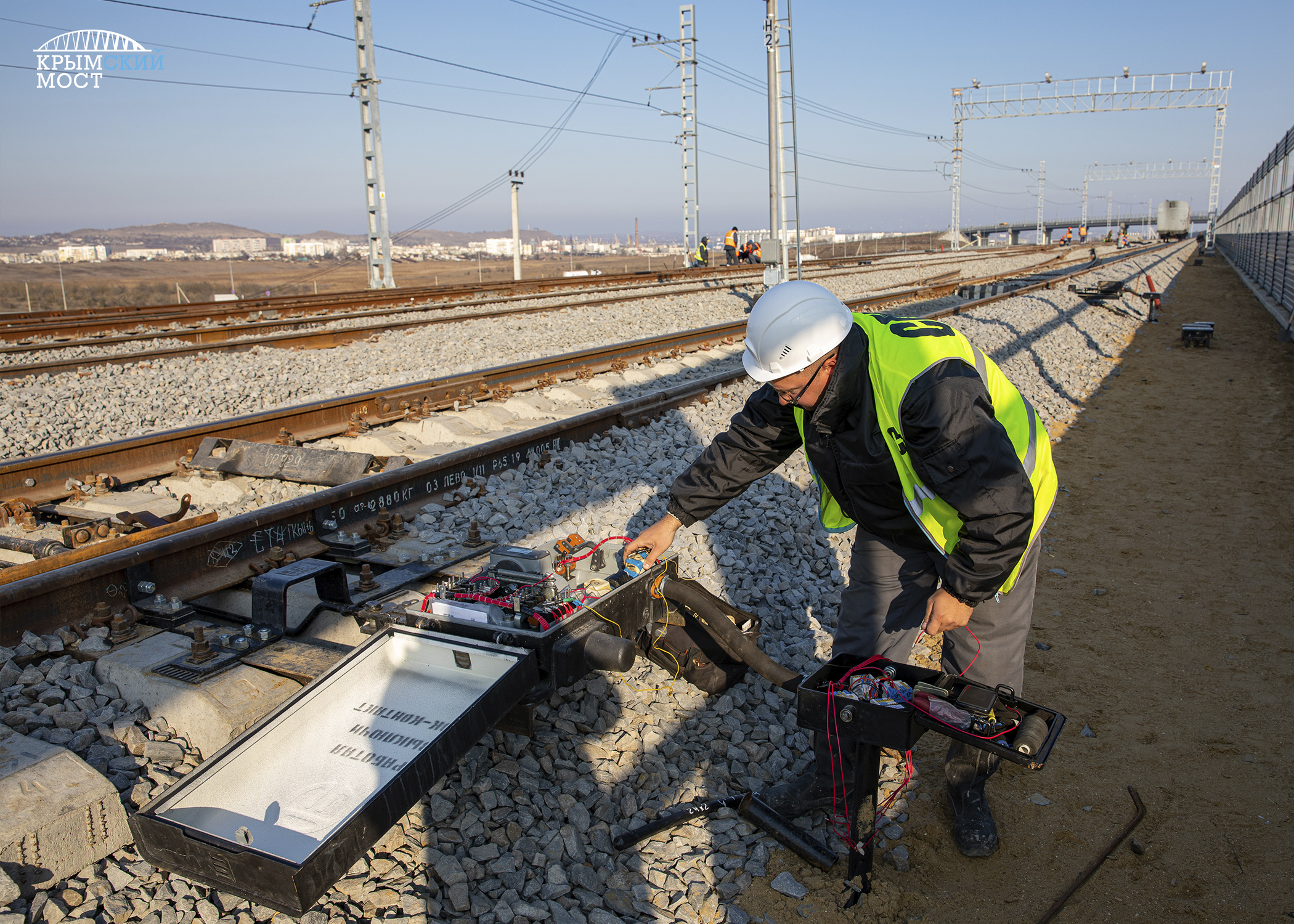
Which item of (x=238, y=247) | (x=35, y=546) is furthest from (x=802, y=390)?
(x=238, y=247)

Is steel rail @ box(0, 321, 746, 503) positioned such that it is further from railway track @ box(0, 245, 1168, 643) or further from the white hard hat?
the white hard hat

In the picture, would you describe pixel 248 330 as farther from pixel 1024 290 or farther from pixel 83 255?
pixel 83 255

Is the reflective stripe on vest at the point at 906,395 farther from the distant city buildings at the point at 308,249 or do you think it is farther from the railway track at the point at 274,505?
the distant city buildings at the point at 308,249

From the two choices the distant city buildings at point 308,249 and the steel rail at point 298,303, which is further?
the distant city buildings at point 308,249

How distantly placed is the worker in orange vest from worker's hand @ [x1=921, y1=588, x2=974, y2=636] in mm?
34958

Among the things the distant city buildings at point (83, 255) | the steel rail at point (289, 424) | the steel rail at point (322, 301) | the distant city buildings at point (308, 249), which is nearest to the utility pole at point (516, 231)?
the steel rail at point (322, 301)

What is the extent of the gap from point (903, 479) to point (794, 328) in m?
0.59

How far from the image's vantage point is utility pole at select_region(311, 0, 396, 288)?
23.5m

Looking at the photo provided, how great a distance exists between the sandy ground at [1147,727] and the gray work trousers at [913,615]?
2.12ft

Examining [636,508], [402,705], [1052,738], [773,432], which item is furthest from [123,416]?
[1052,738]

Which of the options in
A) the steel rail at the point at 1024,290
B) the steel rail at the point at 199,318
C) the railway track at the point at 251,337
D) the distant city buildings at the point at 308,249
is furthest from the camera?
the distant city buildings at the point at 308,249

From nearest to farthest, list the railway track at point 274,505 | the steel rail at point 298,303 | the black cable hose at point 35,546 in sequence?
the railway track at point 274,505 < the black cable hose at point 35,546 < the steel rail at point 298,303

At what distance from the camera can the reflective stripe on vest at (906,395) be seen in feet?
8.55

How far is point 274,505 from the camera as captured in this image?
4707mm
